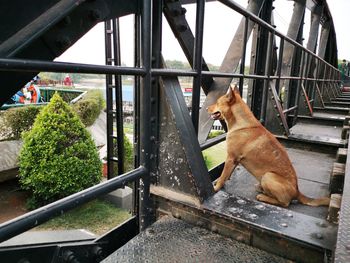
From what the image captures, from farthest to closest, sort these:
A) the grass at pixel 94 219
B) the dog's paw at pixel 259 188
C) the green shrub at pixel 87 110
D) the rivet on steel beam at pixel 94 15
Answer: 1. the green shrub at pixel 87 110
2. the grass at pixel 94 219
3. the dog's paw at pixel 259 188
4. the rivet on steel beam at pixel 94 15

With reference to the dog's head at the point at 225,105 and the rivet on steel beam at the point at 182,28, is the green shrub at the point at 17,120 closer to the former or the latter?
the dog's head at the point at 225,105

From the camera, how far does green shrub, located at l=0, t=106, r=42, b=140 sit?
917 cm

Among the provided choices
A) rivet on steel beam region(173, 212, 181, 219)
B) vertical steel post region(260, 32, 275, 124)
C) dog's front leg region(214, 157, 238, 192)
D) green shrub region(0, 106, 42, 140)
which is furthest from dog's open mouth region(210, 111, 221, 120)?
green shrub region(0, 106, 42, 140)

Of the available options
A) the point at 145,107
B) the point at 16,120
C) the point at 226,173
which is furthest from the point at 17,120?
the point at 145,107

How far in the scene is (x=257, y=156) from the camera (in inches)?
89.7

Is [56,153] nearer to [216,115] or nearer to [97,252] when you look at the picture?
[216,115]

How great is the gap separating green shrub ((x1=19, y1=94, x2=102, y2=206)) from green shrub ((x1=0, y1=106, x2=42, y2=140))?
169cm

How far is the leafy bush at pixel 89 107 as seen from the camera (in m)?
12.2

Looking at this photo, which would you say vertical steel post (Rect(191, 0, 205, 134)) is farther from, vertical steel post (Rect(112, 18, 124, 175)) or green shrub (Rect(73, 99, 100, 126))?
green shrub (Rect(73, 99, 100, 126))

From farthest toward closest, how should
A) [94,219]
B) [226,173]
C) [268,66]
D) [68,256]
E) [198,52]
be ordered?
[94,219] → [268,66] → [226,173] → [198,52] → [68,256]

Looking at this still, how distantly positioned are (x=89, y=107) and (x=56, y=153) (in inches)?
199

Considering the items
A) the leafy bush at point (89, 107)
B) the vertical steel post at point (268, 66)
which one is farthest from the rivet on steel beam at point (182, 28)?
the leafy bush at point (89, 107)

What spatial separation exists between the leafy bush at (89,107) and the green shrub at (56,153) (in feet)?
14.3

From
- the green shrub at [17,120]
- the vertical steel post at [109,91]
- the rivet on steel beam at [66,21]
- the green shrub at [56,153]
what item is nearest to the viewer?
the rivet on steel beam at [66,21]
